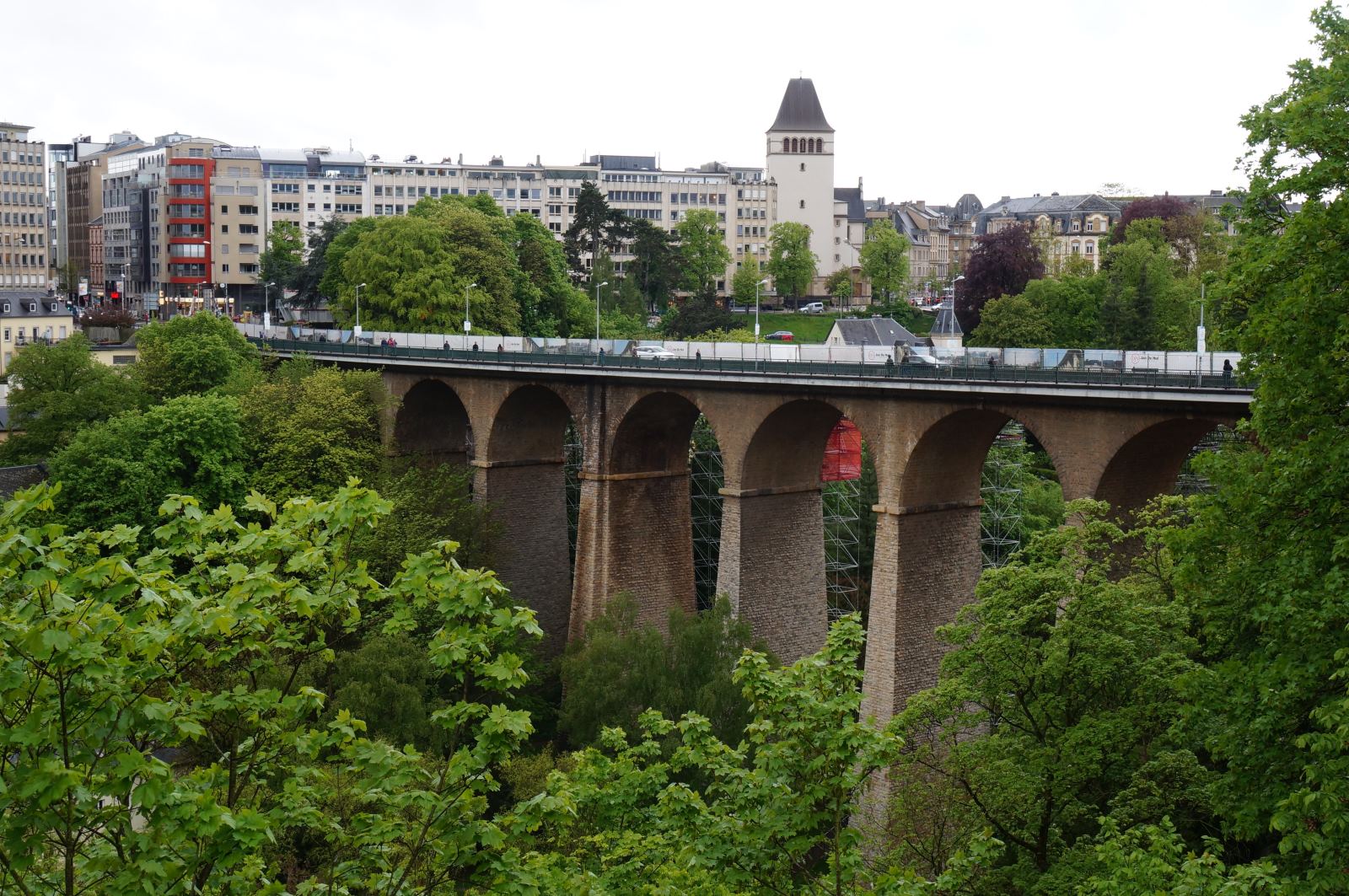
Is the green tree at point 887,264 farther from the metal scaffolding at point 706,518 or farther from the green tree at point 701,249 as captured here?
the metal scaffolding at point 706,518

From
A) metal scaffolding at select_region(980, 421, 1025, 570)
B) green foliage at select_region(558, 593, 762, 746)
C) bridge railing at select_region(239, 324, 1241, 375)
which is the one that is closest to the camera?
bridge railing at select_region(239, 324, 1241, 375)

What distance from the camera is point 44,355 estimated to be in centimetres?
6281

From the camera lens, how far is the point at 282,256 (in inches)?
5162

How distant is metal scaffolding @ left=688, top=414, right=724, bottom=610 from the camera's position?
61.4m

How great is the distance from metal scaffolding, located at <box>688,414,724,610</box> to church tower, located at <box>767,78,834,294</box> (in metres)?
90.9

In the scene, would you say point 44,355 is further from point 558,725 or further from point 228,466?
point 558,725

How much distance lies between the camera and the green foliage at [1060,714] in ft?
76.8

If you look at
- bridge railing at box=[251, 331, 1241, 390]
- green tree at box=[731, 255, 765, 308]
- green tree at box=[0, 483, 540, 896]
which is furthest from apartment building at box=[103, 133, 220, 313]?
green tree at box=[0, 483, 540, 896]

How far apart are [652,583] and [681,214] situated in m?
113

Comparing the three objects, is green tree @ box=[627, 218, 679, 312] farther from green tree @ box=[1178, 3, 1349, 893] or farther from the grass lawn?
green tree @ box=[1178, 3, 1349, 893]

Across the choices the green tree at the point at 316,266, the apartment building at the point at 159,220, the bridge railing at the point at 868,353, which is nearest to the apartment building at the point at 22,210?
the apartment building at the point at 159,220

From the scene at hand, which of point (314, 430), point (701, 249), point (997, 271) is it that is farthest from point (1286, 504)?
point (701, 249)

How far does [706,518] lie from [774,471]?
597 inches

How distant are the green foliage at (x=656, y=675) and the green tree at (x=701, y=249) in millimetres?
100210
